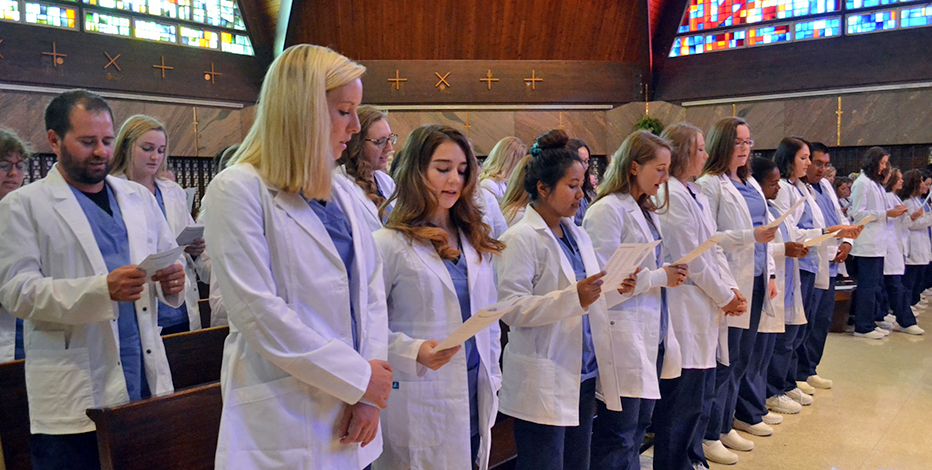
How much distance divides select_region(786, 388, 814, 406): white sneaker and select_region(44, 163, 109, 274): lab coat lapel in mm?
4634

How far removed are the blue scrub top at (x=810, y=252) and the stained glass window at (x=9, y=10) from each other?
30.9 ft

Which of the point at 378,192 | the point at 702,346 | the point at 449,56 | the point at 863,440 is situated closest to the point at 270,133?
the point at 378,192

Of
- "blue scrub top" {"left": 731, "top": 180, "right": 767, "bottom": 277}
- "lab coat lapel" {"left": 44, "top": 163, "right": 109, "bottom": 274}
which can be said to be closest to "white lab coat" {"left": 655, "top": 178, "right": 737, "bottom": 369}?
"blue scrub top" {"left": 731, "top": 180, "right": 767, "bottom": 277}

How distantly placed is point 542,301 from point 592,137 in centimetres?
1035

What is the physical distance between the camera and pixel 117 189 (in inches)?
100

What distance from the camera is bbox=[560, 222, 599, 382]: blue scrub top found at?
2836 mm

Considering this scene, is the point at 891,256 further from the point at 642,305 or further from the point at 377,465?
the point at 377,465

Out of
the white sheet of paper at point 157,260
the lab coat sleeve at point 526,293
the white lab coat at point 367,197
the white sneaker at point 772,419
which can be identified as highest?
the white lab coat at point 367,197

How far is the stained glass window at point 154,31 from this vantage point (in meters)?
10.5

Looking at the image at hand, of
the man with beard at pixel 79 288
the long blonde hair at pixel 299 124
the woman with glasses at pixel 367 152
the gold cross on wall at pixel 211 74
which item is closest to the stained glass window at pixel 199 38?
the gold cross on wall at pixel 211 74

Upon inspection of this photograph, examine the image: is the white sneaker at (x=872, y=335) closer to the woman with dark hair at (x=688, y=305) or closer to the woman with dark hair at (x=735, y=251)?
the woman with dark hair at (x=735, y=251)

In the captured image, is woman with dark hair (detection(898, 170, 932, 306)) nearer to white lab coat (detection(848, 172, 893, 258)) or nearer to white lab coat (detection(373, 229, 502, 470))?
white lab coat (detection(848, 172, 893, 258))

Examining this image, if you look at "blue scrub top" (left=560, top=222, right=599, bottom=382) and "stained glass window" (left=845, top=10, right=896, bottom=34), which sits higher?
"stained glass window" (left=845, top=10, right=896, bottom=34)

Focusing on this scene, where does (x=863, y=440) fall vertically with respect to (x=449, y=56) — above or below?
below
